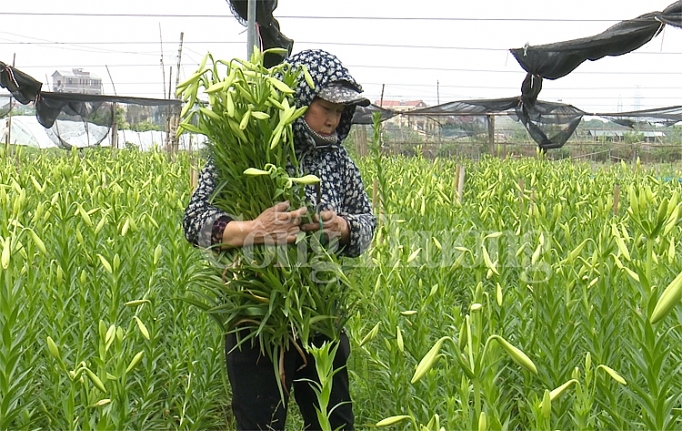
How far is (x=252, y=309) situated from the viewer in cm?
172

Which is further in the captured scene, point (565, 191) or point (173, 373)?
point (565, 191)

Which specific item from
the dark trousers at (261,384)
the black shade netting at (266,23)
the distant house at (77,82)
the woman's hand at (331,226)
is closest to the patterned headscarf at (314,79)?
the woman's hand at (331,226)

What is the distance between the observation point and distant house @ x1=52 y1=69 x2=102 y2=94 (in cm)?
1738

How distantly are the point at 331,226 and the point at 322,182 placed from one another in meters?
0.18

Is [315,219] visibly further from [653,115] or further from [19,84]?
[653,115]

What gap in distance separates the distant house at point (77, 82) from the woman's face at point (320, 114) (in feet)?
53.2

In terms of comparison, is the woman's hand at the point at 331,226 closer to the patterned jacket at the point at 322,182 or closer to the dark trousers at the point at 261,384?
the patterned jacket at the point at 322,182

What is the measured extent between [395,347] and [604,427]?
73cm

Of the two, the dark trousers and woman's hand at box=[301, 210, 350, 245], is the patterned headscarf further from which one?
the dark trousers

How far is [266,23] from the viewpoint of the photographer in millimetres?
5762

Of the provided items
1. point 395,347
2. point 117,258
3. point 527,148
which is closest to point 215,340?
point 117,258

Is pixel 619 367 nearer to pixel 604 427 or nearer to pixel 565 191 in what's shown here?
pixel 604 427

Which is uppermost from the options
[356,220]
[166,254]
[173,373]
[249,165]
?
[249,165]

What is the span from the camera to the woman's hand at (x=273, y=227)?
167 centimetres
